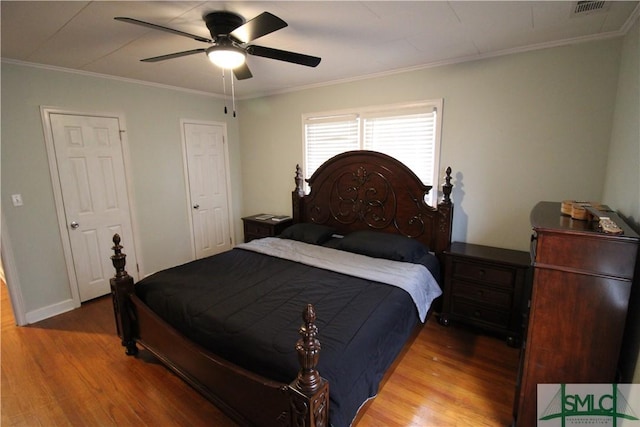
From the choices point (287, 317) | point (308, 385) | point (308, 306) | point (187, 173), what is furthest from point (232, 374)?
point (187, 173)

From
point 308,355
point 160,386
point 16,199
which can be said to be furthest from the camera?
point 16,199

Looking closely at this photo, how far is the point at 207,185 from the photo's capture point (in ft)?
14.2

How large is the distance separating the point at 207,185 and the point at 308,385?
362cm

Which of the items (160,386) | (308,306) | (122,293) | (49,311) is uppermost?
(308,306)

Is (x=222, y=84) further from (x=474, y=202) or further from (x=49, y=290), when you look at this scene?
(x=474, y=202)

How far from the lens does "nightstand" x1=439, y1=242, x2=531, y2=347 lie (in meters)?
2.47

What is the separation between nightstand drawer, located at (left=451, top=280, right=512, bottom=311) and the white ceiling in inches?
79.4

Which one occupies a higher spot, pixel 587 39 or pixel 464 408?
pixel 587 39

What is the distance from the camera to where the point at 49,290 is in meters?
3.07

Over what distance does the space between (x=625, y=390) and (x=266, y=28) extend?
2.65 metres

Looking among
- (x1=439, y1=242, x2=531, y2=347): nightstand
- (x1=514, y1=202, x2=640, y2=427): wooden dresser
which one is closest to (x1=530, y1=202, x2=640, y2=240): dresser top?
(x1=514, y1=202, x2=640, y2=427): wooden dresser

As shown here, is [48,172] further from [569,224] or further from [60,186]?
[569,224]

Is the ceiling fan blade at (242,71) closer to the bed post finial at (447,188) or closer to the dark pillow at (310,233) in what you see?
the dark pillow at (310,233)

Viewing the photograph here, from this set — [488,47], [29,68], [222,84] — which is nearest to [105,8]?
[29,68]
